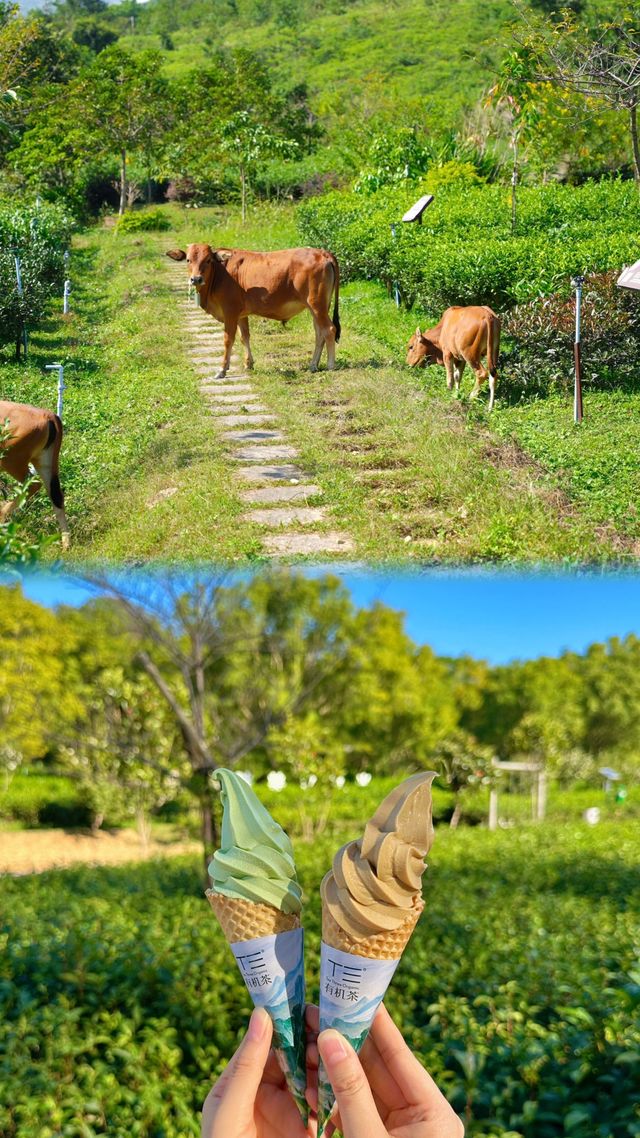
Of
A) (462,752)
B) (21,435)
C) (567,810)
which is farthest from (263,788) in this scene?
(21,435)

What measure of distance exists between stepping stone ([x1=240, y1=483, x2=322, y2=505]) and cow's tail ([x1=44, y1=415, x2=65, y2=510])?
60 centimetres

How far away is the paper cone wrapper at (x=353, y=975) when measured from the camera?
46.1 inches

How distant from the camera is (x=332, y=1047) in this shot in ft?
3.73

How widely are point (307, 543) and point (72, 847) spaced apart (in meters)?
6.58

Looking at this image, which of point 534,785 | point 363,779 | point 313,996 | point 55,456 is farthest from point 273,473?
point 534,785

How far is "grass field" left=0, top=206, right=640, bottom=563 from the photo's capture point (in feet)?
10.9

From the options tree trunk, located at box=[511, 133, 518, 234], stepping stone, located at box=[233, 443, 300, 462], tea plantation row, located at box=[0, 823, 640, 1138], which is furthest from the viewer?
tree trunk, located at box=[511, 133, 518, 234]

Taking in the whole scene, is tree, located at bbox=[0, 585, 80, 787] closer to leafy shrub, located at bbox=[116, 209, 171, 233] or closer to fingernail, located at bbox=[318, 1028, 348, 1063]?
leafy shrub, located at bbox=[116, 209, 171, 233]

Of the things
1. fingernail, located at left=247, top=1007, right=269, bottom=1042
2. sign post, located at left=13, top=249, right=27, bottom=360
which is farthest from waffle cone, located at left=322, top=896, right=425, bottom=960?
sign post, located at left=13, top=249, right=27, bottom=360

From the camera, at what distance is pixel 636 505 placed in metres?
3.60

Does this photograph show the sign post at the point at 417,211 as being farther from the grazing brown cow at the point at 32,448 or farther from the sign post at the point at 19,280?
the grazing brown cow at the point at 32,448

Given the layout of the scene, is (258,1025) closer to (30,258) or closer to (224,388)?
(224,388)

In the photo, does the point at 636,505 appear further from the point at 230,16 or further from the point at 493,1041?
the point at 230,16

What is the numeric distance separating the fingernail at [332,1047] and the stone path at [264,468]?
2.11 metres
